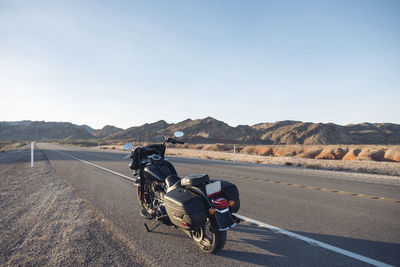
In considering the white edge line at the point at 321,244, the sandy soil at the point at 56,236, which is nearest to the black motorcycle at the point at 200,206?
the sandy soil at the point at 56,236

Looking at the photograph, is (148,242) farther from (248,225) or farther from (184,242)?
(248,225)

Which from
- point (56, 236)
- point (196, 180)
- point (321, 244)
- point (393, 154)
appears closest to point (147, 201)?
point (56, 236)

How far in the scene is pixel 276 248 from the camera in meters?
3.63

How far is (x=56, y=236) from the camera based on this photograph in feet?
13.3

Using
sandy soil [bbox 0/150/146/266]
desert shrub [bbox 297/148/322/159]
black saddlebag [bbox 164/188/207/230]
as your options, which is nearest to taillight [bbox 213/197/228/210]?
black saddlebag [bbox 164/188/207/230]

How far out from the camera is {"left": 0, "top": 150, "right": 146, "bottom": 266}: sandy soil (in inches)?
130

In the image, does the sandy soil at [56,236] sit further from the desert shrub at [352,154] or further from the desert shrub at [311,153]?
the desert shrub at [311,153]

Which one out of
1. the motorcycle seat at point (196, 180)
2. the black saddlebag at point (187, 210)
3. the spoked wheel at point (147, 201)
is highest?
the motorcycle seat at point (196, 180)

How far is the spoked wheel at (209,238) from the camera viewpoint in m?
3.33

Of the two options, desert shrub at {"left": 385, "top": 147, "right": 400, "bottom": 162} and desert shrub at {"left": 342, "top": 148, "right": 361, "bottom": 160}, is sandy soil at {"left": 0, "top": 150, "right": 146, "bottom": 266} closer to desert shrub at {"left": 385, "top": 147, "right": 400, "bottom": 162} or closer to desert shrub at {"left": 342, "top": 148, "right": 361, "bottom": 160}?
desert shrub at {"left": 385, "top": 147, "right": 400, "bottom": 162}

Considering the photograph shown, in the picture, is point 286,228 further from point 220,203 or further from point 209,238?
point 220,203

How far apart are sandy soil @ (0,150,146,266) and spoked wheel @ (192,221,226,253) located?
3.02 feet

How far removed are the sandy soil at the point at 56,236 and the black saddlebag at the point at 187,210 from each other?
76 cm

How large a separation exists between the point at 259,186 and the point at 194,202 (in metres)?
5.81
